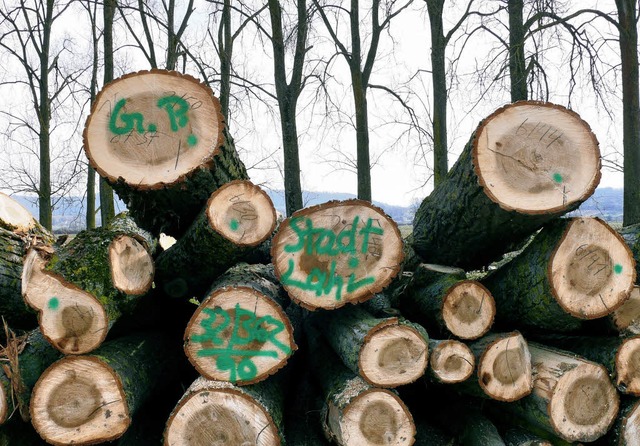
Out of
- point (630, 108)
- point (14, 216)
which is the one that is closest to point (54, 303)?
point (14, 216)

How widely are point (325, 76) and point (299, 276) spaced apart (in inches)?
389

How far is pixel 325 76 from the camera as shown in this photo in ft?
39.2

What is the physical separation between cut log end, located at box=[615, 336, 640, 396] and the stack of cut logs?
0.03ft

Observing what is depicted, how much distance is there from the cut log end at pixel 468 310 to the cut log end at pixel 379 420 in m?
0.59

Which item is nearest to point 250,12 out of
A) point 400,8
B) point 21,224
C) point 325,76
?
point 325,76

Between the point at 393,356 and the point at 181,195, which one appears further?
the point at 181,195

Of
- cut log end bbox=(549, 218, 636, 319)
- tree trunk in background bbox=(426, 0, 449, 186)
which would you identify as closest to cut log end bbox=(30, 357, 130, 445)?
cut log end bbox=(549, 218, 636, 319)

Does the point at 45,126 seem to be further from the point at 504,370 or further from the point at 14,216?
the point at 504,370

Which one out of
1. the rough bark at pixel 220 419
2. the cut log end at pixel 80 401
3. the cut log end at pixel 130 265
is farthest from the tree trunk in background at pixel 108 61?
the rough bark at pixel 220 419

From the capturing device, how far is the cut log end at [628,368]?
9.42 ft

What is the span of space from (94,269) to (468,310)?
2.13 m

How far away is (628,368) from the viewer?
289 centimetres

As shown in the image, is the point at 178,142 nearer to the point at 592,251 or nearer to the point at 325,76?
the point at 592,251

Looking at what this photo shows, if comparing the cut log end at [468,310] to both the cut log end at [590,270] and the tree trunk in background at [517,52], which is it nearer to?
the cut log end at [590,270]
